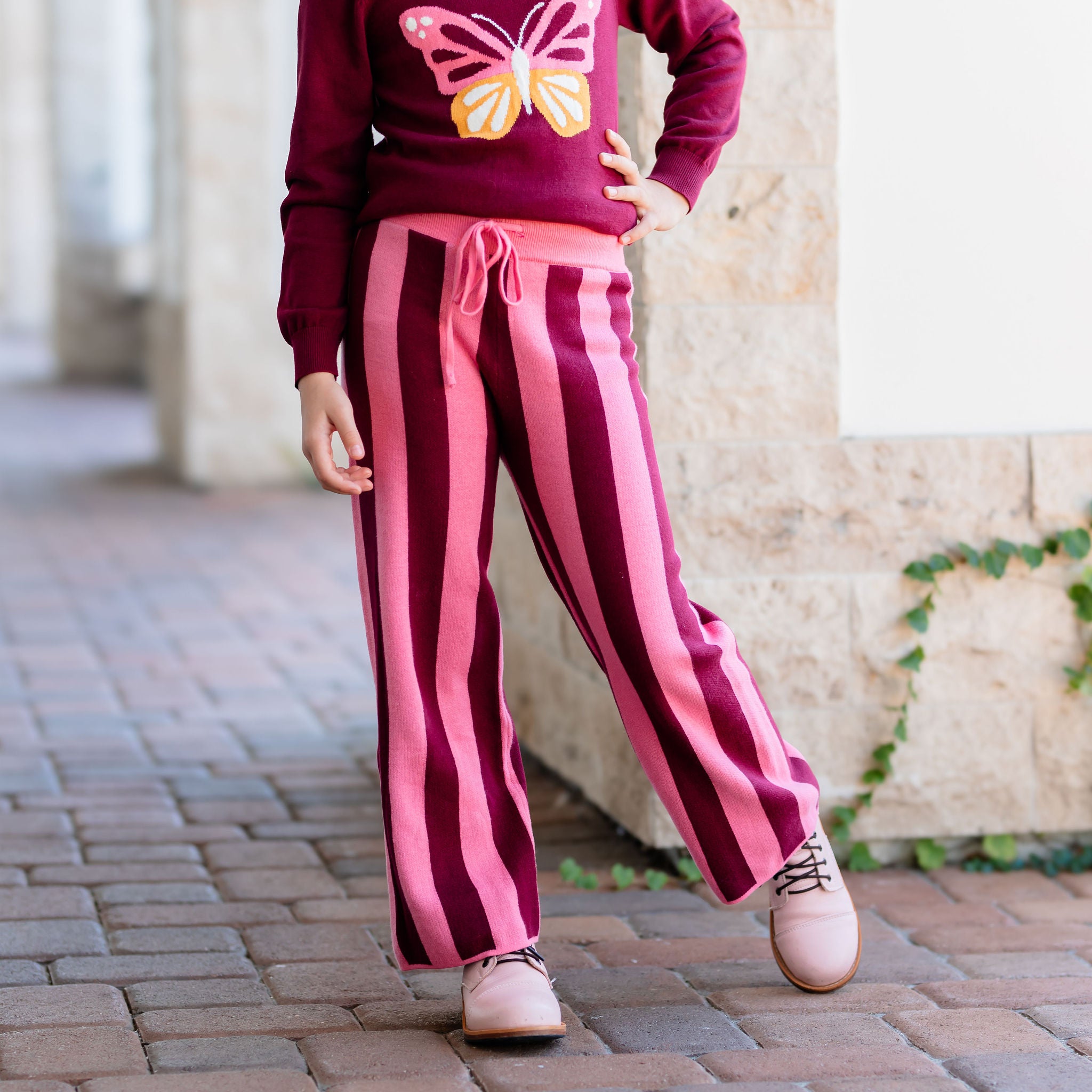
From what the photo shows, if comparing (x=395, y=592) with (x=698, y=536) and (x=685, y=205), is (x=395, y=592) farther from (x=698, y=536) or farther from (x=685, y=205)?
(x=698, y=536)

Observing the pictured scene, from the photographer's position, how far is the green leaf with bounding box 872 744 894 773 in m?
2.85

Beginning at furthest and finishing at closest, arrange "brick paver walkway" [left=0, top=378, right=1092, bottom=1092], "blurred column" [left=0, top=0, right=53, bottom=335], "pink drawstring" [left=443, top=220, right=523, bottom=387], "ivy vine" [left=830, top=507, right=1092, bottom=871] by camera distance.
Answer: "blurred column" [left=0, top=0, right=53, bottom=335] → "ivy vine" [left=830, top=507, right=1092, bottom=871] → "brick paver walkway" [left=0, top=378, right=1092, bottom=1092] → "pink drawstring" [left=443, top=220, right=523, bottom=387]

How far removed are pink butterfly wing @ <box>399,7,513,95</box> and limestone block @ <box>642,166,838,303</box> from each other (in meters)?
0.81

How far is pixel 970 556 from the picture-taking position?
2.84 metres

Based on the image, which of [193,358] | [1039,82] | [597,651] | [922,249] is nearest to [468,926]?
[597,651]

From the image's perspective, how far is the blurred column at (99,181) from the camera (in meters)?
14.0

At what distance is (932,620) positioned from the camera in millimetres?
2871

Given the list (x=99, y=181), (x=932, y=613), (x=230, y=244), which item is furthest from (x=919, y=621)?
(x=99, y=181)

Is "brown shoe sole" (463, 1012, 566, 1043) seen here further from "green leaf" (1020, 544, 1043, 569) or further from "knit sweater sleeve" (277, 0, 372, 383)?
"green leaf" (1020, 544, 1043, 569)

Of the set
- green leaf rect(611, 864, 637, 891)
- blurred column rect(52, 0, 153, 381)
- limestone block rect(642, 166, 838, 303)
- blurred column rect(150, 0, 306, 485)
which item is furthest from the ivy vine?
blurred column rect(52, 0, 153, 381)

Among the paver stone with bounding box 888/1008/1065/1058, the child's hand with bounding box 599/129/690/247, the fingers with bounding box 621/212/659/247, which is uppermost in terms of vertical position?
the child's hand with bounding box 599/129/690/247

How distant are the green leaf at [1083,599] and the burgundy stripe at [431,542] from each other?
1.29 meters

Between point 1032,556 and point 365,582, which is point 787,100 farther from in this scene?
point 365,582

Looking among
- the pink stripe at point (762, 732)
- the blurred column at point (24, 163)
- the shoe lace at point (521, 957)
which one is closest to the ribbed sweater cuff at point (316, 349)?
the pink stripe at point (762, 732)
